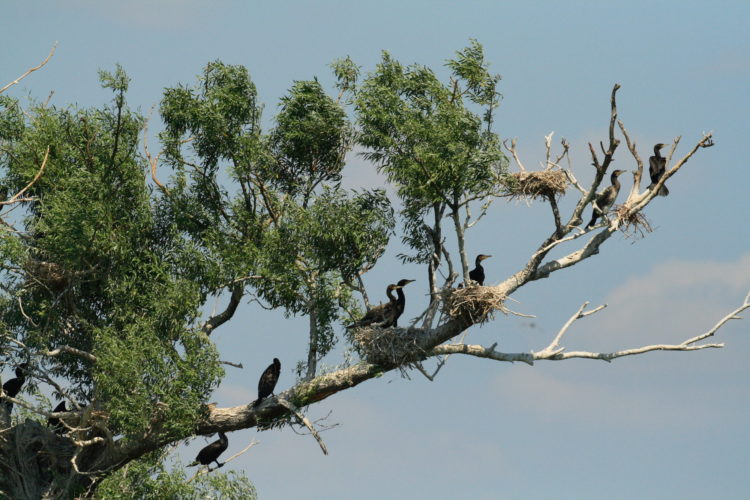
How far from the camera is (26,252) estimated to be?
19188 millimetres

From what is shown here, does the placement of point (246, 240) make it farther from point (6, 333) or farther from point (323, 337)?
point (6, 333)

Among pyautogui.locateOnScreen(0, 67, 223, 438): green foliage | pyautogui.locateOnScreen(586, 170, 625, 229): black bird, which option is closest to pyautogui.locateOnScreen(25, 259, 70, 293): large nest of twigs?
pyautogui.locateOnScreen(0, 67, 223, 438): green foliage

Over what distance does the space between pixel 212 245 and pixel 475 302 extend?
5823 mm

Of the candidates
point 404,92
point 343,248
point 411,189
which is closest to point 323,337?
point 343,248

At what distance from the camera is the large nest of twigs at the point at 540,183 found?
17.7 meters

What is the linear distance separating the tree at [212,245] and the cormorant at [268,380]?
0.94ft

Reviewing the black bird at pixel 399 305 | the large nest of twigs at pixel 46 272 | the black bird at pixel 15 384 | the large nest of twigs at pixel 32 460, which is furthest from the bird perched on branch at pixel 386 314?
the black bird at pixel 15 384

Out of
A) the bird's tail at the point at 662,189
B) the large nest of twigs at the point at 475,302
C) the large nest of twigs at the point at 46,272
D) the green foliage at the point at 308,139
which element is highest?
the green foliage at the point at 308,139

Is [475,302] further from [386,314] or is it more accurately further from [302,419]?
[302,419]

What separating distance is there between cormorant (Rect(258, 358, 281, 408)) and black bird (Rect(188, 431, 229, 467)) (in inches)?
47.4

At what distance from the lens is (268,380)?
62.7 ft

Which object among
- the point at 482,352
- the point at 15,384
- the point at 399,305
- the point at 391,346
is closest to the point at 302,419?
the point at 391,346

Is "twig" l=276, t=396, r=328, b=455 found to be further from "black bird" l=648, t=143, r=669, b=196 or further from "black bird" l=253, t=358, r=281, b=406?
"black bird" l=648, t=143, r=669, b=196

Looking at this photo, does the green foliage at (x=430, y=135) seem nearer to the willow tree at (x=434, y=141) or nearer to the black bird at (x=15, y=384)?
the willow tree at (x=434, y=141)
